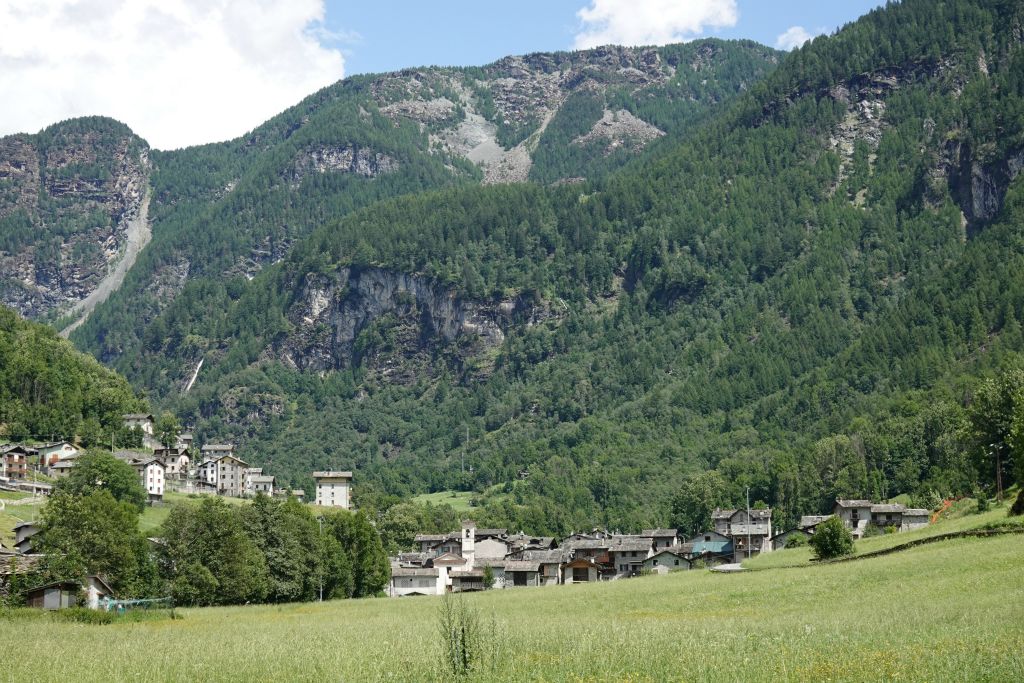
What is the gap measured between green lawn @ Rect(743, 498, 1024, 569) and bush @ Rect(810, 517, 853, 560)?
1014 millimetres

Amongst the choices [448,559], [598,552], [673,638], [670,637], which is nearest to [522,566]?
[448,559]

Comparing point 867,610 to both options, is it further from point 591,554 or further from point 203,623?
point 591,554

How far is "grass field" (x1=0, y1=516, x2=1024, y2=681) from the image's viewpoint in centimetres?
4250

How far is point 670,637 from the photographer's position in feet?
173

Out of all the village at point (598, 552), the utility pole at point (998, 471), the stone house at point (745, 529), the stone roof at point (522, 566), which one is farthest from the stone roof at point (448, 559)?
the utility pole at point (998, 471)

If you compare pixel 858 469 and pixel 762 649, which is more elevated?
pixel 858 469

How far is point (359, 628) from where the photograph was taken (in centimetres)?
7169

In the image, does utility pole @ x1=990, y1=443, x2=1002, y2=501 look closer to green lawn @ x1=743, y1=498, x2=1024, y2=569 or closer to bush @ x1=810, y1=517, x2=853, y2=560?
green lawn @ x1=743, y1=498, x2=1024, y2=569

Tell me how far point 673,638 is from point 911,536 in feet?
211

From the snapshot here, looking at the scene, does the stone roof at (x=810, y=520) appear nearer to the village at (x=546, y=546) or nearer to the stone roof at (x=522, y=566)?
the village at (x=546, y=546)

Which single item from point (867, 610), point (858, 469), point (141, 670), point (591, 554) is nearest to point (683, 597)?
point (867, 610)

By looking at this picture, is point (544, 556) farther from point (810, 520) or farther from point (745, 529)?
point (810, 520)

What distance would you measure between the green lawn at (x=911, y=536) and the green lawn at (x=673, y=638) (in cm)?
1008

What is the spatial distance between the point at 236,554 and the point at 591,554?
7820 cm
